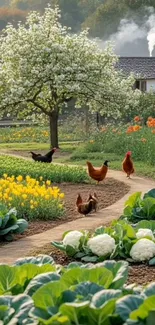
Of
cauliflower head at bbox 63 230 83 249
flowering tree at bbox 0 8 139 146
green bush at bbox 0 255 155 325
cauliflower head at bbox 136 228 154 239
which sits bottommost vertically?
cauliflower head at bbox 63 230 83 249

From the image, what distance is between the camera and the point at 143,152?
1875cm

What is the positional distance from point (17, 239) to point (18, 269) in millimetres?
3856

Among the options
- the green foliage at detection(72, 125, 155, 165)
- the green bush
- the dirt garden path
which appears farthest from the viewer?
the green foliage at detection(72, 125, 155, 165)

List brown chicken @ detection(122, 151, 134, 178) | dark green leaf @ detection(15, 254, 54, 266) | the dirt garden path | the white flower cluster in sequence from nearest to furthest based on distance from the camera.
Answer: dark green leaf @ detection(15, 254, 54, 266), the dirt garden path, brown chicken @ detection(122, 151, 134, 178), the white flower cluster

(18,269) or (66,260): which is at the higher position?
(18,269)

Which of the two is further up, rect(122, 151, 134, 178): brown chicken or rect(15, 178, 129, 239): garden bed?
rect(122, 151, 134, 178): brown chicken

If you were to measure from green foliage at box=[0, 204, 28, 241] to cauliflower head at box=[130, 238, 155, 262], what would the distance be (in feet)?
6.84

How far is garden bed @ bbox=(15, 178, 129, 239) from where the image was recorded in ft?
30.1

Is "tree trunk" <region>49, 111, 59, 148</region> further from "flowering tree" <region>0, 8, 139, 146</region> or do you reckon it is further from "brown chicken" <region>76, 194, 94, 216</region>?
"brown chicken" <region>76, 194, 94, 216</region>

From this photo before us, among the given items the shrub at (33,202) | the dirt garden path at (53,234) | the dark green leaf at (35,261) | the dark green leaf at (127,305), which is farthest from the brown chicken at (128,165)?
the dark green leaf at (127,305)

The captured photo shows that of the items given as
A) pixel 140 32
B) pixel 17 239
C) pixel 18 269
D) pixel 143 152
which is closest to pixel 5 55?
pixel 143 152

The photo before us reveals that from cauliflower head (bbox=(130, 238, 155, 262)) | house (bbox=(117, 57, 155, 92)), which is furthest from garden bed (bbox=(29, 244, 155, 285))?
house (bbox=(117, 57, 155, 92))

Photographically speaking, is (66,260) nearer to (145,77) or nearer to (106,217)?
(106,217)

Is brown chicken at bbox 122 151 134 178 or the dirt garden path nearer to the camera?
the dirt garden path
